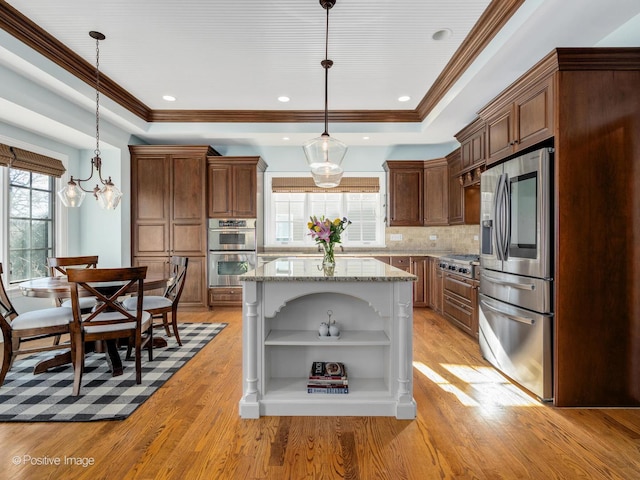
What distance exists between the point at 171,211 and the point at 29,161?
1.70 m

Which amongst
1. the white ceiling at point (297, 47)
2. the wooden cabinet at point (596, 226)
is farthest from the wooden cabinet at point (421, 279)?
the wooden cabinet at point (596, 226)

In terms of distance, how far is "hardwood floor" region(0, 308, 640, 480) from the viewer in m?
1.67

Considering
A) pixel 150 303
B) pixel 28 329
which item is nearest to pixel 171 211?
pixel 150 303

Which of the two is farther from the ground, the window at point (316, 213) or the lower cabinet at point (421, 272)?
the window at point (316, 213)

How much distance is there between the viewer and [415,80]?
383 centimetres

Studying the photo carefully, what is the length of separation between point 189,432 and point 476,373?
226cm

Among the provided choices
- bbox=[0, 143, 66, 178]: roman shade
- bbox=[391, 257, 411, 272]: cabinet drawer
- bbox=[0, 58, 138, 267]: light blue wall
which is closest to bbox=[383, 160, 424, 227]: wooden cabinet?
bbox=[391, 257, 411, 272]: cabinet drawer

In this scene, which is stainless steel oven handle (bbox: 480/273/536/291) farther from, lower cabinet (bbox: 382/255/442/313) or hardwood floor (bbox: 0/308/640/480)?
lower cabinet (bbox: 382/255/442/313)

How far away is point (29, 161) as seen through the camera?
4.00 metres

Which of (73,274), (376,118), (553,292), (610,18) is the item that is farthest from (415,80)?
(73,274)

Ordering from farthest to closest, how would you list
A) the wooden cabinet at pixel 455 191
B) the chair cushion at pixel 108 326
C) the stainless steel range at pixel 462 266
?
the wooden cabinet at pixel 455 191 → the stainless steel range at pixel 462 266 → the chair cushion at pixel 108 326

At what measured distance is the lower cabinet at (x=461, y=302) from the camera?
147 inches

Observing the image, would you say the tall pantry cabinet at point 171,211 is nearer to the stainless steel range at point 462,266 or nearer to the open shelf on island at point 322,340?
the open shelf on island at point 322,340

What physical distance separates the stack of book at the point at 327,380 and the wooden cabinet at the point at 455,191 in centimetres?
331
